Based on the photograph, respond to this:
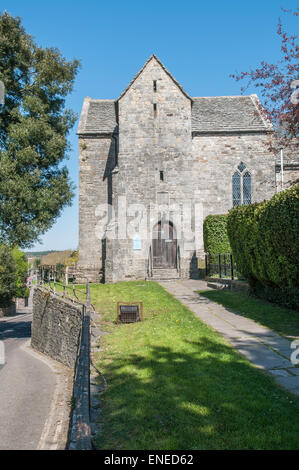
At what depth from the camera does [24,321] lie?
94.7 feet

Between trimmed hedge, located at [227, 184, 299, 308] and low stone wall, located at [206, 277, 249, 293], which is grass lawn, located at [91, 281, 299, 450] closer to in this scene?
trimmed hedge, located at [227, 184, 299, 308]

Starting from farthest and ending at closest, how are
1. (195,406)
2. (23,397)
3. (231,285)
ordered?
(231,285) → (23,397) → (195,406)

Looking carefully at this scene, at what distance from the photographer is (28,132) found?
50.9 ft

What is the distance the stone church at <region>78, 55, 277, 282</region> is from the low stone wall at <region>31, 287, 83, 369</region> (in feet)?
16.9

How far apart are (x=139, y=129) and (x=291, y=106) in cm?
1342

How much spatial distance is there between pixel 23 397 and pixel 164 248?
13.6m

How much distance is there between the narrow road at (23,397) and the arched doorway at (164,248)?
941 cm

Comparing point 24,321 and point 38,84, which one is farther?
point 24,321

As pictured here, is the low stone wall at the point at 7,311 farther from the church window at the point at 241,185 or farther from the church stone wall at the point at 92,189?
the church window at the point at 241,185

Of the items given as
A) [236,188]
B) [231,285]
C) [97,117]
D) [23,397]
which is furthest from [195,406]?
[97,117]

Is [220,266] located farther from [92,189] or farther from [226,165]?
[92,189]
